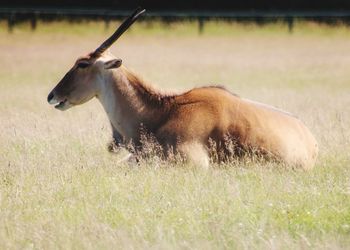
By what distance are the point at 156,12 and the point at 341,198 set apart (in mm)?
30323

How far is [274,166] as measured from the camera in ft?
28.1

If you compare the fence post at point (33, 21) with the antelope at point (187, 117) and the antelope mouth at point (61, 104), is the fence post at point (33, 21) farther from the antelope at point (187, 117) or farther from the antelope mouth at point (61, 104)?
the antelope at point (187, 117)

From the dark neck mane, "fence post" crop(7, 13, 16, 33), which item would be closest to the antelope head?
the dark neck mane

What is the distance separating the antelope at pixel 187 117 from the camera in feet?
28.6

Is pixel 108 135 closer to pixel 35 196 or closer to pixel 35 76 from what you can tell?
pixel 35 196

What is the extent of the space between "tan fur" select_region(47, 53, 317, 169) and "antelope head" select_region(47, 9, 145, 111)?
0.04ft

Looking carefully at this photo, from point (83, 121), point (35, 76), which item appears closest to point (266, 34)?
point (35, 76)

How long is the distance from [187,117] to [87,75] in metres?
1.40

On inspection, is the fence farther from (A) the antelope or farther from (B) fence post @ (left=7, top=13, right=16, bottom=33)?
(A) the antelope

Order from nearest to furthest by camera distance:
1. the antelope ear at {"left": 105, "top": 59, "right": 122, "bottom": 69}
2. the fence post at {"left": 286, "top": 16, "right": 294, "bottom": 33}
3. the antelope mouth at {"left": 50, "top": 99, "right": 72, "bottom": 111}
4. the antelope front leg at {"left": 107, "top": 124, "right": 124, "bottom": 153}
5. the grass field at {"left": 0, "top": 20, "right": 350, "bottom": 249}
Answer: the grass field at {"left": 0, "top": 20, "right": 350, "bottom": 249} < the antelope ear at {"left": 105, "top": 59, "right": 122, "bottom": 69} < the antelope front leg at {"left": 107, "top": 124, "right": 124, "bottom": 153} < the antelope mouth at {"left": 50, "top": 99, "right": 72, "bottom": 111} < the fence post at {"left": 286, "top": 16, "right": 294, "bottom": 33}

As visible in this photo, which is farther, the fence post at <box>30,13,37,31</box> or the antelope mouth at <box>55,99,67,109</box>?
the fence post at <box>30,13,37,31</box>

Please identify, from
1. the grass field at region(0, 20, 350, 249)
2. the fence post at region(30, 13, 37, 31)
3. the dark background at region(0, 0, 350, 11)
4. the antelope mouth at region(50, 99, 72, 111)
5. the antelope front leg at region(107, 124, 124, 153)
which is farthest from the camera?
the dark background at region(0, 0, 350, 11)

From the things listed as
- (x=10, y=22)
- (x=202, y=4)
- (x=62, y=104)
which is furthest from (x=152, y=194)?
(x=202, y=4)

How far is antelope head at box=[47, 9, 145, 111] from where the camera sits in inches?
379
